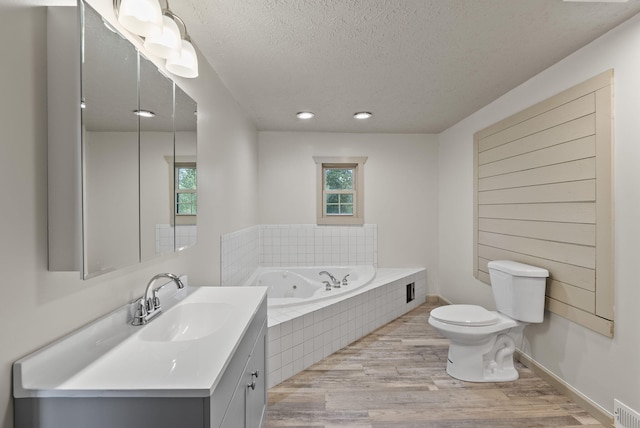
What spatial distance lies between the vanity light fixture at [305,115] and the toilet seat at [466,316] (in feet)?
7.37

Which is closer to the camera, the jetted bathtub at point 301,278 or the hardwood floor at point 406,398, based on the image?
the hardwood floor at point 406,398

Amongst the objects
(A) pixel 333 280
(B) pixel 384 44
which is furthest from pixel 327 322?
(B) pixel 384 44

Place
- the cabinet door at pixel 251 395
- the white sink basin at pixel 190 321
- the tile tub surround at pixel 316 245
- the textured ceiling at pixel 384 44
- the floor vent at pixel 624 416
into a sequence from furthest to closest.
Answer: the tile tub surround at pixel 316 245
the floor vent at pixel 624 416
the textured ceiling at pixel 384 44
the white sink basin at pixel 190 321
the cabinet door at pixel 251 395

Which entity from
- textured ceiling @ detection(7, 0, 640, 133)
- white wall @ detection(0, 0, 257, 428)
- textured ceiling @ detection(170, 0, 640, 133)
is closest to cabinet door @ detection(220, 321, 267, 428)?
white wall @ detection(0, 0, 257, 428)

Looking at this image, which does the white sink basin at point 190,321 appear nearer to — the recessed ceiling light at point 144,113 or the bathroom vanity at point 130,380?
the bathroom vanity at point 130,380

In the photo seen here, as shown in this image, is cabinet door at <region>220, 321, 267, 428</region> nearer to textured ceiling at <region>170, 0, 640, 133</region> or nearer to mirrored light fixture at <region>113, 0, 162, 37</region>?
mirrored light fixture at <region>113, 0, 162, 37</region>

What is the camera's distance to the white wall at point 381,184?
428 cm

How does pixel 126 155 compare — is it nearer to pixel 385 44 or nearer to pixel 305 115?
pixel 385 44

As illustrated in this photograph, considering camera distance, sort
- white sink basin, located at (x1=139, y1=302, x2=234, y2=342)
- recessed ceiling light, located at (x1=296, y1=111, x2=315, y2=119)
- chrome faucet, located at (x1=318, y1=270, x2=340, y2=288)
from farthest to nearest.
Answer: chrome faucet, located at (x1=318, y1=270, x2=340, y2=288)
recessed ceiling light, located at (x1=296, y1=111, x2=315, y2=119)
white sink basin, located at (x1=139, y1=302, x2=234, y2=342)

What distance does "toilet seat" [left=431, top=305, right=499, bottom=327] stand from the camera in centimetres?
240

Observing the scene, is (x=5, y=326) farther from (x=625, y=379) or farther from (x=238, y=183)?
(x=625, y=379)

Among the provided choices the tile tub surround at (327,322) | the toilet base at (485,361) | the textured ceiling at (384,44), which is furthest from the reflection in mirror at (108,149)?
the toilet base at (485,361)

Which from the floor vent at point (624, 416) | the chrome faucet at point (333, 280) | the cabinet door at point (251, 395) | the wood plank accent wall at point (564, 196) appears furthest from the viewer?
the chrome faucet at point (333, 280)

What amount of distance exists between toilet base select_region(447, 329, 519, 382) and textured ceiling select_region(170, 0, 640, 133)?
2.00 m
